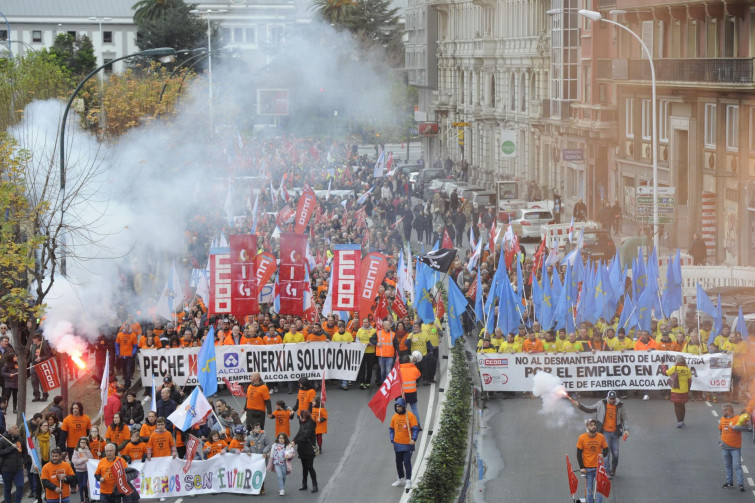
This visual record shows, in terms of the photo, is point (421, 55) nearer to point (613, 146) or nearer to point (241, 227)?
point (613, 146)

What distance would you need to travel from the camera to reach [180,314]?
28.7m

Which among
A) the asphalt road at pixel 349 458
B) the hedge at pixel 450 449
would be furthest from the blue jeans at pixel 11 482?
the hedge at pixel 450 449

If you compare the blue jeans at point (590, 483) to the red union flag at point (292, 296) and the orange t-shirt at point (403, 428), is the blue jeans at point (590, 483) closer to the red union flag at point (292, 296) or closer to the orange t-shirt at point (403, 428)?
the orange t-shirt at point (403, 428)

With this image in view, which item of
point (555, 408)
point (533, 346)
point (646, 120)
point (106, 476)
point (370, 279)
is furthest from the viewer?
point (646, 120)

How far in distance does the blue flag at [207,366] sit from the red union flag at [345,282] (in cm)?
465

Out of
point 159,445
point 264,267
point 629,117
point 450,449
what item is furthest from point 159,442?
point 629,117

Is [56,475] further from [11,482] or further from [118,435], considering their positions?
[118,435]

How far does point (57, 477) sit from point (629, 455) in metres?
8.63

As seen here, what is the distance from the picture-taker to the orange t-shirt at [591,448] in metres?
18.4

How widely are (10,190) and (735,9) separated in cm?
2592

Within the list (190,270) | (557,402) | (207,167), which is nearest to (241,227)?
(190,270)

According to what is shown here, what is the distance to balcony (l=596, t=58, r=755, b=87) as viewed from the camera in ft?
132

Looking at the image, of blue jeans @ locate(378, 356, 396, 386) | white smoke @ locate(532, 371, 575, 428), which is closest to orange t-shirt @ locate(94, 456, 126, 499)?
white smoke @ locate(532, 371, 575, 428)

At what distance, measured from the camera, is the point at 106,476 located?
59.0 feet
